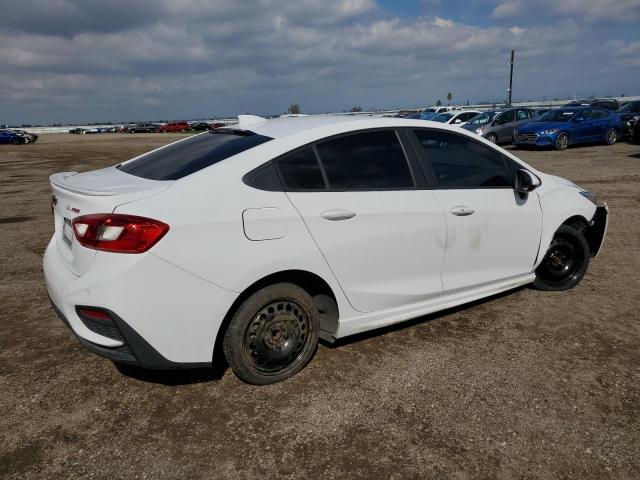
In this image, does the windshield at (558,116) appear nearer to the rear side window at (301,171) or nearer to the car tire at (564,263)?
the car tire at (564,263)

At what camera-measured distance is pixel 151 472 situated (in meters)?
2.34

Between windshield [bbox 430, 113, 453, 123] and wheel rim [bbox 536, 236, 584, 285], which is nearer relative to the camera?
wheel rim [bbox 536, 236, 584, 285]

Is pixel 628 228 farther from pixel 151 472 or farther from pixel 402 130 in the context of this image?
pixel 151 472

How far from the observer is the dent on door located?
2.67m

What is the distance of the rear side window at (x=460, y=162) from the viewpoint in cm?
349

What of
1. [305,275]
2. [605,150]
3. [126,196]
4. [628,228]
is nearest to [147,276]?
[126,196]

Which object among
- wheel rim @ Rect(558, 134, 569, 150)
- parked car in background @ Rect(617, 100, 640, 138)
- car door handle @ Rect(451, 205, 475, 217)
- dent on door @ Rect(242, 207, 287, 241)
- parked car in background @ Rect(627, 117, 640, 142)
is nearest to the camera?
dent on door @ Rect(242, 207, 287, 241)

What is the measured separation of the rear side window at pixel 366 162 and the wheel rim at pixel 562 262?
1.99 m

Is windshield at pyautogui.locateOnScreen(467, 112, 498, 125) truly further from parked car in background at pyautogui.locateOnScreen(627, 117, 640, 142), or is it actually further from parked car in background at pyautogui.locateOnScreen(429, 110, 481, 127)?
parked car in background at pyautogui.locateOnScreen(627, 117, 640, 142)

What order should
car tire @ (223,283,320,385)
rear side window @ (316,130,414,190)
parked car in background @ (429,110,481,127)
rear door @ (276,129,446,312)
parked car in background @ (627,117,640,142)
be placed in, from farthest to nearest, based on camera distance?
parked car in background @ (429,110,481,127)
parked car in background @ (627,117,640,142)
rear side window @ (316,130,414,190)
rear door @ (276,129,446,312)
car tire @ (223,283,320,385)

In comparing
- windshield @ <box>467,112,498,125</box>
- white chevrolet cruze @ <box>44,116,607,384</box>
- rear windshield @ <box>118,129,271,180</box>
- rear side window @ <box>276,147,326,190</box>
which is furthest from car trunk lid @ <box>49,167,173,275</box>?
windshield @ <box>467,112,498,125</box>

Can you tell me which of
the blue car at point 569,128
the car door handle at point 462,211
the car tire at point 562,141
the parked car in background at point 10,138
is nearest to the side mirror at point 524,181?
the car door handle at point 462,211

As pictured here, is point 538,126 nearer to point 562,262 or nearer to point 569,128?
point 569,128

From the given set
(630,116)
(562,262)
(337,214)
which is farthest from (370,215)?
(630,116)
